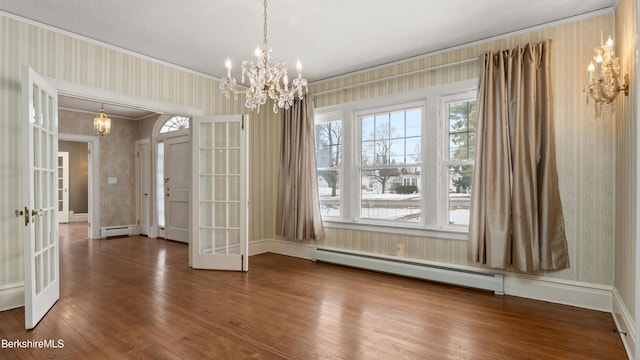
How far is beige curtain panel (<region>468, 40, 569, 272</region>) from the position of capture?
10.4ft

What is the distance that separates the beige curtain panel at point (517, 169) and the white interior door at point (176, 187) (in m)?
5.42

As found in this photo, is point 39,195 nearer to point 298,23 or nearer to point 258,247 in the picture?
point 298,23

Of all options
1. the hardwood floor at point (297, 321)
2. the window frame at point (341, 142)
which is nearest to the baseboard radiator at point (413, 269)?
the hardwood floor at point (297, 321)

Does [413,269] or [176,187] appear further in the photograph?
[176,187]

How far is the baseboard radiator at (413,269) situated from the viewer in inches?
138

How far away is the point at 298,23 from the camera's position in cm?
331

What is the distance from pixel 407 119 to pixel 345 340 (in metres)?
2.91

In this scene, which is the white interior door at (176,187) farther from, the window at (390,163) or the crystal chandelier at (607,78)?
the crystal chandelier at (607,78)

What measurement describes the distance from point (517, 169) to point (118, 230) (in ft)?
25.8

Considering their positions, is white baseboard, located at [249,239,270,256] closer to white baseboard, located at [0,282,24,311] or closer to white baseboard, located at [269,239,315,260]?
white baseboard, located at [269,239,315,260]

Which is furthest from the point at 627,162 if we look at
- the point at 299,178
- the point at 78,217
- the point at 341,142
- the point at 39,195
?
the point at 78,217

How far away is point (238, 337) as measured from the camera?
249cm

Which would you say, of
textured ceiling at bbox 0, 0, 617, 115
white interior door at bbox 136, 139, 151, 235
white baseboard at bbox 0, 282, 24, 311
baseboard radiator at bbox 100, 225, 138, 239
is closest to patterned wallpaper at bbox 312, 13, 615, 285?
textured ceiling at bbox 0, 0, 617, 115

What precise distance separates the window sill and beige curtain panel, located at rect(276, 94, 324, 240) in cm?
30
